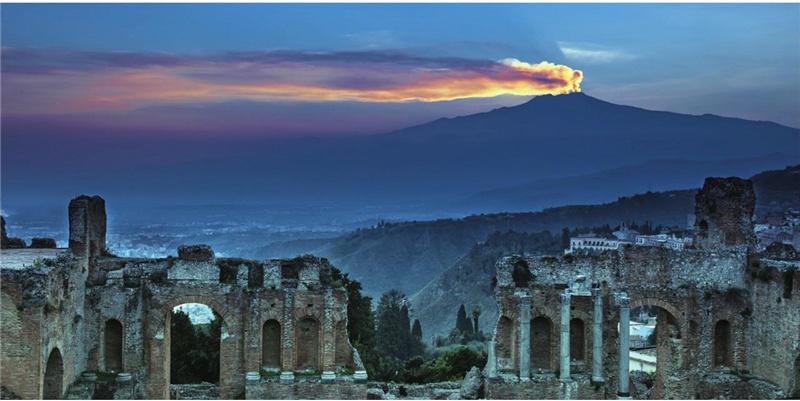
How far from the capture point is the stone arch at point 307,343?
30344mm

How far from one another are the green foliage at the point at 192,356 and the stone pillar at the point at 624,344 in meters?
17.0

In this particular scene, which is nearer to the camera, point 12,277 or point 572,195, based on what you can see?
point 12,277

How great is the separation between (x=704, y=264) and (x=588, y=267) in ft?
14.0

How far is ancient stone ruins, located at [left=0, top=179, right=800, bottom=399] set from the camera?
93.6 feet

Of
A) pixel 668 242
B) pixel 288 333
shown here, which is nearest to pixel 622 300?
pixel 288 333

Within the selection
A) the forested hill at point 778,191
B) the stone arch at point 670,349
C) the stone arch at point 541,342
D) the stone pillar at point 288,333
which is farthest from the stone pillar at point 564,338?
the forested hill at point 778,191

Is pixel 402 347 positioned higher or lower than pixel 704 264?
lower

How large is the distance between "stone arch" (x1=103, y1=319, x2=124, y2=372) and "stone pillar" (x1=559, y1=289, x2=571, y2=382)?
589 inches

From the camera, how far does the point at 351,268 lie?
10856 centimetres

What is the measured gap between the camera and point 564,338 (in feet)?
96.1

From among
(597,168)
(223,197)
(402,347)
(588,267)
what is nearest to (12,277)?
(588,267)

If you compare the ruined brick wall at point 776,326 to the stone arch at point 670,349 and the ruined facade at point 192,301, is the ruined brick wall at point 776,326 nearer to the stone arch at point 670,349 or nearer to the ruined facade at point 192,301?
the stone arch at point 670,349

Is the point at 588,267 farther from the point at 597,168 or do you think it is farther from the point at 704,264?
the point at 597,168

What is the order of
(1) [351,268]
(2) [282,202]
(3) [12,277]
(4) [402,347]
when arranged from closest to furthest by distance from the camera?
(3) [12,277], (4) [402,347], (1) [351,268], (2) [282,202]
